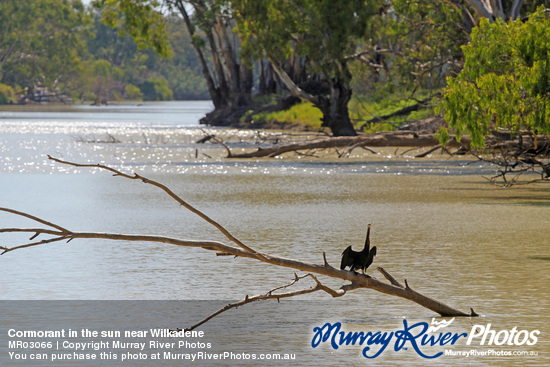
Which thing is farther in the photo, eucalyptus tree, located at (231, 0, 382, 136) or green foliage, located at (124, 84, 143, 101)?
green foliage, located at (124, 84, 143, 101)

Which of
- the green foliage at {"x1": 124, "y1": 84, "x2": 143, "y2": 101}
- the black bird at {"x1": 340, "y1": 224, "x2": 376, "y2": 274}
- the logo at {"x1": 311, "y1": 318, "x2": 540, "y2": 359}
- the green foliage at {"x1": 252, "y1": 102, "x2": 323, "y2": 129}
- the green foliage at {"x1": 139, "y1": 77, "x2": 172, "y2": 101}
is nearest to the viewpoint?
the logo at {"x1": 311, "y1": 318, "x2": 540, "y2": 359}

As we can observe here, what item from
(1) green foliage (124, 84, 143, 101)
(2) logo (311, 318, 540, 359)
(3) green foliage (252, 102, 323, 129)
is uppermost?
(2) logo (311, 318, 540, 359)

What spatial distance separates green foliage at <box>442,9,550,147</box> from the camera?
1795 centimetres

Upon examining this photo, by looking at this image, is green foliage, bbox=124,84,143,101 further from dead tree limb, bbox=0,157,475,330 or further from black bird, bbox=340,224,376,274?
dead tree limb, bbox=0,157,475,330

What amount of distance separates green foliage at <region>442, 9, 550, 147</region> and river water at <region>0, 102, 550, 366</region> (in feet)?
4.71

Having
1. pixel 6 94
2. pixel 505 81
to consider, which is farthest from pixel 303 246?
pixel 6 94

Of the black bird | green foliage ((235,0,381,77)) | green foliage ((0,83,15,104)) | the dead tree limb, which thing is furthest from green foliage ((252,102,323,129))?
green foliage ((0,83,15,104))

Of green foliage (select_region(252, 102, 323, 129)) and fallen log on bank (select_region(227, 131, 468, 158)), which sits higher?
fallen log on bank (select_region(227, 131, 468, 158))

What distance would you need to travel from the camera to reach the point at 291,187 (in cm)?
2133

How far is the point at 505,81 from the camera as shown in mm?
18875

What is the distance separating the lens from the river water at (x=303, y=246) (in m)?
8.12

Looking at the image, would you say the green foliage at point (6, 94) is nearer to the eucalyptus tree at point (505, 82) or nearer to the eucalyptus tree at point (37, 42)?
the eucalyptus tree at point (37, 42)

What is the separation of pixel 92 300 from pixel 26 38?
120976 mm

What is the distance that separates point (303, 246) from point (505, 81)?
7.93 m
